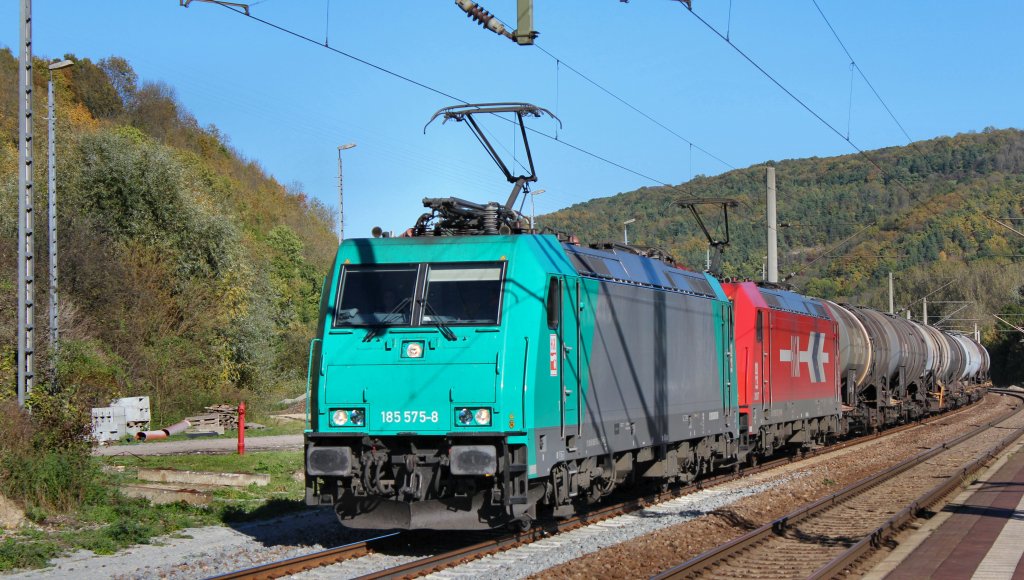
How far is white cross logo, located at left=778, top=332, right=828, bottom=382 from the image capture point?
23469 mm

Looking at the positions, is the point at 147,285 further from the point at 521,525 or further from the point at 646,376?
the point at 521,525

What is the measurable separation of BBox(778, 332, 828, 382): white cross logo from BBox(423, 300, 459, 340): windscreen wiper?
12745 millimetres

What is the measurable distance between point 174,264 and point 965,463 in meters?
28.5

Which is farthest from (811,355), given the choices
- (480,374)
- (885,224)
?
(885,224)

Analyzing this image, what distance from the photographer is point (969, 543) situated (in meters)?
12.4

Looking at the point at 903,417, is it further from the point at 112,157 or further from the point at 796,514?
the point at 112,157

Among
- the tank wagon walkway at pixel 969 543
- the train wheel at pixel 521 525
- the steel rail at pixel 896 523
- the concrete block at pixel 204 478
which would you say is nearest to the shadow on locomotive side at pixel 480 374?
the train wheel at pixel 521 525

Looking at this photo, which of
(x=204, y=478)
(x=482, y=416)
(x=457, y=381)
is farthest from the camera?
(x=204, y=478)

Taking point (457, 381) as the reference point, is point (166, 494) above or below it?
below

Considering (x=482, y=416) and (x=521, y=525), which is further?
(x=521, y=525)

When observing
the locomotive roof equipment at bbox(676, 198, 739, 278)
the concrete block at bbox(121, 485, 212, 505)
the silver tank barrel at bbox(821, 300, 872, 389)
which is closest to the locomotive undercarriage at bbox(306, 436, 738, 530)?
the concrete block at bbox(121, 485, 212, 505)

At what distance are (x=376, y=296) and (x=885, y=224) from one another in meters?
129

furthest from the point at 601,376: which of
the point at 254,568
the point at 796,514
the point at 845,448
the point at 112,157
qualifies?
the point at 112,157

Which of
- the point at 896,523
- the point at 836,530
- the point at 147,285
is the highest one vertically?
the point at 147,285
